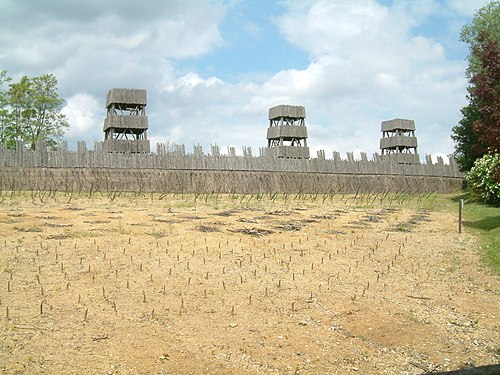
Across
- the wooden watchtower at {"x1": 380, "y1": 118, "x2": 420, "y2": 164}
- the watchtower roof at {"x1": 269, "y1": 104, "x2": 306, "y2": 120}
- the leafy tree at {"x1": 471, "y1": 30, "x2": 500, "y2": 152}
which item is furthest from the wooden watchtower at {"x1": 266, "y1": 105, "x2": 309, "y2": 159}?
the leafy tree at {"x1": 471, "y1": 30, "x2": 500, "y2": 152}

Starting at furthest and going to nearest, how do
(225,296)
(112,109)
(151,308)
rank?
(112,109) < (225,296) < (151,308)

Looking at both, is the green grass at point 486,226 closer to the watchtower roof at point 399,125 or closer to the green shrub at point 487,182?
the green shrub at point 487,182

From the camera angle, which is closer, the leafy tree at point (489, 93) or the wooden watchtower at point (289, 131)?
the leafy tree at point (489, 93)

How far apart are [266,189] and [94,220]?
17704mm

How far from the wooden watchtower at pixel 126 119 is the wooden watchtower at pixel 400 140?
26.4 meters

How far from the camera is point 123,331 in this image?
21.7 feet

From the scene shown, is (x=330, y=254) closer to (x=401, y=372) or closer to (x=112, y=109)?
(x=401, y=372)

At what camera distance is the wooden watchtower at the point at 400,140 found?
50.7 m

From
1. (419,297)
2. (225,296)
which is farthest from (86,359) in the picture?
(419,297)

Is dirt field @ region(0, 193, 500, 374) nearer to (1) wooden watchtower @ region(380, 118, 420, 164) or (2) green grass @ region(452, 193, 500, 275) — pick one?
(2) green grass @ region(452, 193, 500, 275)

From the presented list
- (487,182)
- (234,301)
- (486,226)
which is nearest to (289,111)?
(487,182)

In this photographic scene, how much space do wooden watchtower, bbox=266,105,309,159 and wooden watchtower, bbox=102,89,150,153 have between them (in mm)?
12621

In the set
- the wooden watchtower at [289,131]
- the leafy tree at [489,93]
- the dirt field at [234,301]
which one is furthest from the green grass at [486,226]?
the wooden watchtower at [289,131]

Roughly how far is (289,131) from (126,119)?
15068 mm
